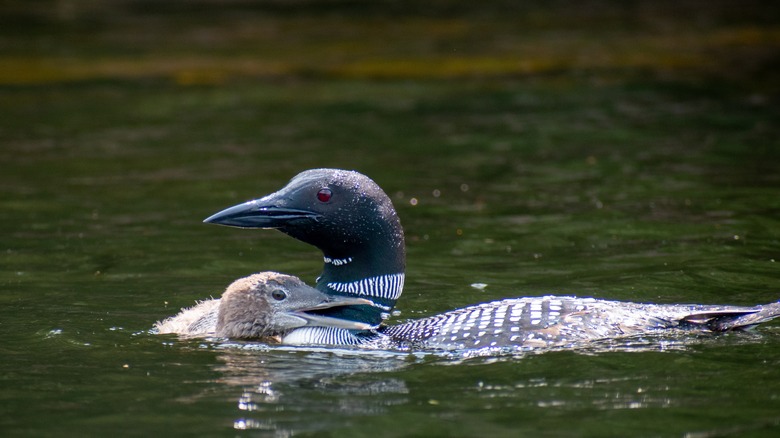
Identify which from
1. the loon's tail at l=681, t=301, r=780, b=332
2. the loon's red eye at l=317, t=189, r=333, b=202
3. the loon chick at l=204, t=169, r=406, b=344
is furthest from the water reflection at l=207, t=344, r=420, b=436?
the loon's tail at l=681, t=301, r=780, b=332

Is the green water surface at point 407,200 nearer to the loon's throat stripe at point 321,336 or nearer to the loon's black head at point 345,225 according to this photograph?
the loon's throat stripe at point 321,336

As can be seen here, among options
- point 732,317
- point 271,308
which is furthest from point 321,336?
point 732,317

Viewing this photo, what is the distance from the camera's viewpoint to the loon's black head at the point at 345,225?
20.7ft

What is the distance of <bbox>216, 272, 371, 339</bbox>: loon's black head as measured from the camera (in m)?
6.32

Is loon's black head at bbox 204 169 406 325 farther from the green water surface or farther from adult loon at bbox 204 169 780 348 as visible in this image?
the green water surface

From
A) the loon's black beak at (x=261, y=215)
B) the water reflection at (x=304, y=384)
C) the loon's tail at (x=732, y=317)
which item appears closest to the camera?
the water reflection at (x=304, y=384)

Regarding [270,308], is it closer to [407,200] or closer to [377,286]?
[377,286]

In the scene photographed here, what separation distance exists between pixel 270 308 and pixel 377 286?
0.56m

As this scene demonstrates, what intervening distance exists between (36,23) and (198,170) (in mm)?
12932

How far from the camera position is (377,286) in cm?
642

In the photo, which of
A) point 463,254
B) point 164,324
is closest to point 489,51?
point 463,254

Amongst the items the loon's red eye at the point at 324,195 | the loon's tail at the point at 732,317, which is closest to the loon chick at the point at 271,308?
the loon's red eye at the point at 324,195

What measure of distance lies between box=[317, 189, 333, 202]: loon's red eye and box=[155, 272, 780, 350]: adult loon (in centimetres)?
47

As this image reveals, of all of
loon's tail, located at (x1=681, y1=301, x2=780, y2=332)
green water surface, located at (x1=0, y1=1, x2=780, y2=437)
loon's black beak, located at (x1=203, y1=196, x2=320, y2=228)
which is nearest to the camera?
green water surface, located at (x1=0, y1=1, x2=780, y2=437)
